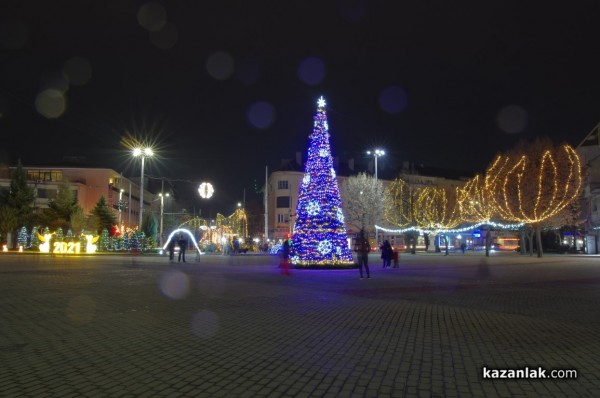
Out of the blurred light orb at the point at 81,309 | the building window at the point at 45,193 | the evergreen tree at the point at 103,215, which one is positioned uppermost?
the building window at the point at 45,193

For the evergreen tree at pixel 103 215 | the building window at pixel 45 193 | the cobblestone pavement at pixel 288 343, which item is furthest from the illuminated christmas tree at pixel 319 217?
the building window at pixel 45 193

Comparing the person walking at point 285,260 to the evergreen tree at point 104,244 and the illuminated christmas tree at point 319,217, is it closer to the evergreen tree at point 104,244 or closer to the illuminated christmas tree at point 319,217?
the illuminated christmas tree at point 319,217

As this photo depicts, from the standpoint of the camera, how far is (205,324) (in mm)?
9562

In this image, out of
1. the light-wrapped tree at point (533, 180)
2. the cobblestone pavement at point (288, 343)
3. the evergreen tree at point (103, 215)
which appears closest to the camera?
the cobblestone pavement at point (288, 343)

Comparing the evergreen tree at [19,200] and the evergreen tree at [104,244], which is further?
the evergreen tree at [19,200]

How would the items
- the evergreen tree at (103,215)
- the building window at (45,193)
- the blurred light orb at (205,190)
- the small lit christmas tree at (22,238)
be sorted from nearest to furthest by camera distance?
the blurred light orb at (205,190) < the small lit christmas tree at (22,238) < the evergreen tree at (103,215) < the building window at (45,193)

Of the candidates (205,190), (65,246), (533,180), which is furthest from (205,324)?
(533,180)

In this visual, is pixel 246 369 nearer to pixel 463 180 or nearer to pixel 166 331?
pixel 166 331

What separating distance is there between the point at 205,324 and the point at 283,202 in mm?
74838

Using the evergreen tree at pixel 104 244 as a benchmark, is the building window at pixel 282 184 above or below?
above

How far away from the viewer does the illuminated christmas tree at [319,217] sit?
26.6 m

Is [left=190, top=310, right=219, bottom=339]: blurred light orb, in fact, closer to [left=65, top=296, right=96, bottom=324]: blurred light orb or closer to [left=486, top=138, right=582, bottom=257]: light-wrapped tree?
[left=65, top=296, right=96, bottom=324]: blurred light orb

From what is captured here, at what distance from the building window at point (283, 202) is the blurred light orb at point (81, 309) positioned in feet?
232

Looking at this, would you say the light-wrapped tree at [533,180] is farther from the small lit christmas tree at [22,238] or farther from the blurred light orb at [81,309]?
the small lit christmas tree at [22,238]
